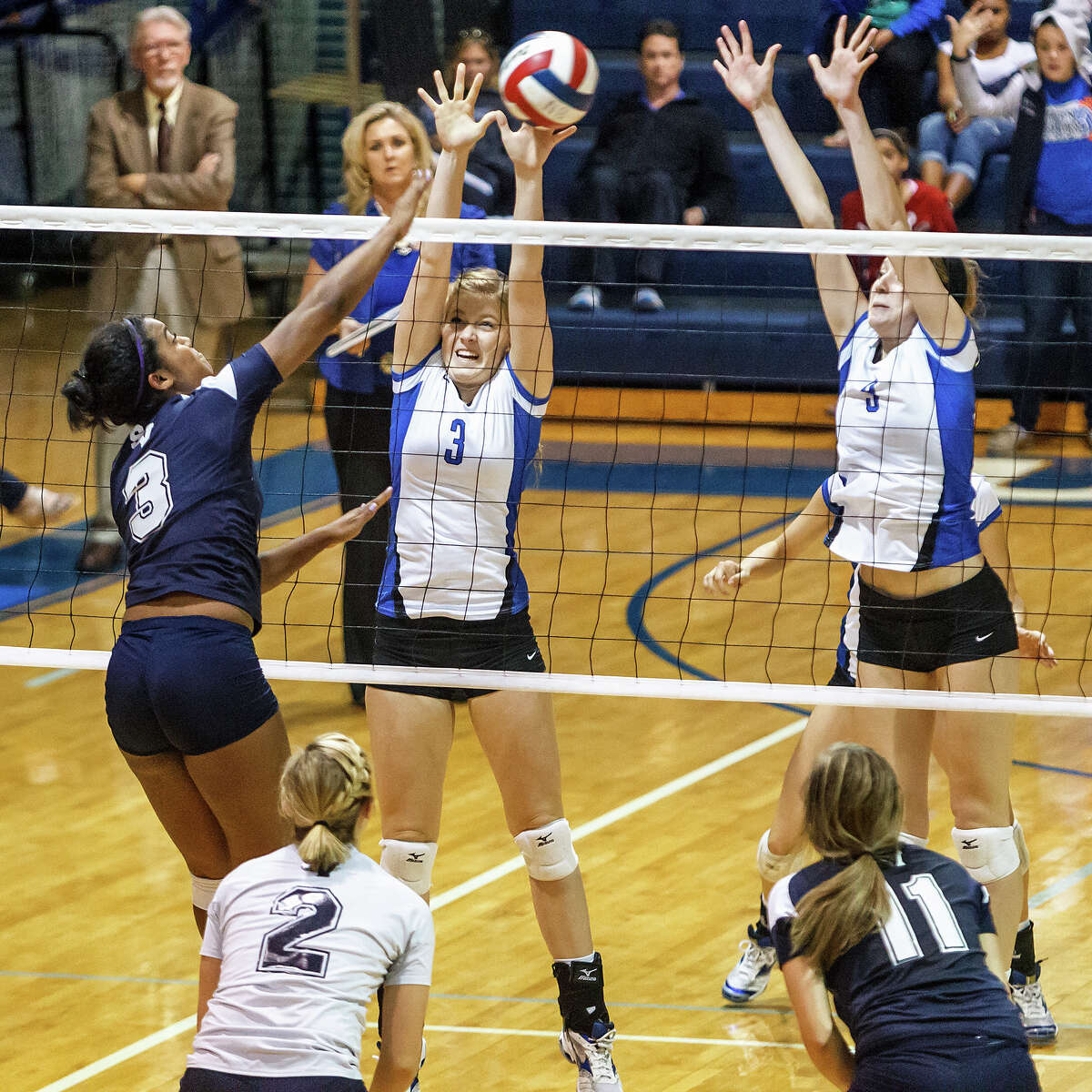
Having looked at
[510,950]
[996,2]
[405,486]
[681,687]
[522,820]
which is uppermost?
[996,2]

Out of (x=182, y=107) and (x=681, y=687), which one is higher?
(x=182, y=107)

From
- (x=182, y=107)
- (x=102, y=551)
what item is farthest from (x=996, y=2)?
(x=102, y=551)

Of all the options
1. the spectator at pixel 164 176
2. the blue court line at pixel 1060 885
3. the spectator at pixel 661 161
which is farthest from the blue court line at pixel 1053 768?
the spectator at pixel 661 161

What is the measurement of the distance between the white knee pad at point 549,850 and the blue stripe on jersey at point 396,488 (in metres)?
0.70

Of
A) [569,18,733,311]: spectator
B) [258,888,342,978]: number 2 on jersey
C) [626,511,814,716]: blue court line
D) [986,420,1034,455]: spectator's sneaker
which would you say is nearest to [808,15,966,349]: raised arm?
[258,888,342,978]: number 2 on jersey

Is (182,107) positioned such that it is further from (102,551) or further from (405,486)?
(405,486)

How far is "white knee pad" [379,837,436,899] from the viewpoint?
4480 millimetres

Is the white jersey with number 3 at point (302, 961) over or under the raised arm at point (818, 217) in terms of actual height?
under

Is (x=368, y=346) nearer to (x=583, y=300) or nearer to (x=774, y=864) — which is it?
(x=774, y=864)

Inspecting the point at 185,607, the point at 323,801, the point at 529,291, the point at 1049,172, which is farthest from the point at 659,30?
the point at 323,801

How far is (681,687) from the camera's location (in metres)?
4.61

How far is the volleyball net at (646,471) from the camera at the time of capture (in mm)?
4590

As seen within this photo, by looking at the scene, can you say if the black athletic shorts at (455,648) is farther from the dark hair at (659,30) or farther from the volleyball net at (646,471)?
the dark hair at (659,30)

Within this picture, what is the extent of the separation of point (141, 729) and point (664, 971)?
2060mm
